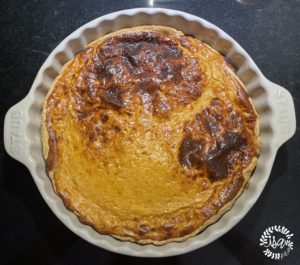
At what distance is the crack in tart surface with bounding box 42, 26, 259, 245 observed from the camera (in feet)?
5.25

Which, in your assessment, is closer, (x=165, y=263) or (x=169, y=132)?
(x=169, y=132)

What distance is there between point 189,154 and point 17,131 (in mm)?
718

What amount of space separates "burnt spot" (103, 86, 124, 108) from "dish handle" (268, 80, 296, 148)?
64 cm

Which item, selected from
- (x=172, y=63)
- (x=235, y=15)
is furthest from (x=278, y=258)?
(x=235, y=15)

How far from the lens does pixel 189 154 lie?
5.25ft

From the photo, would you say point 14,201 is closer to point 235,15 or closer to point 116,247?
point 116,247

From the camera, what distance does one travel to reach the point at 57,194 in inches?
65.5

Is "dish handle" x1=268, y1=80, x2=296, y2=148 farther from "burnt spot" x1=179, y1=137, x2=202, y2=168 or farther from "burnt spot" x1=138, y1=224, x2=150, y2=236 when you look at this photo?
"burnt spot" x1=138, y1=224, x2=150, y2=236

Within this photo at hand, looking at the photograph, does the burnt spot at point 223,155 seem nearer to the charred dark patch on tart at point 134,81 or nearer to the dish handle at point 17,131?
the charred dark patch on tart at point 134,81

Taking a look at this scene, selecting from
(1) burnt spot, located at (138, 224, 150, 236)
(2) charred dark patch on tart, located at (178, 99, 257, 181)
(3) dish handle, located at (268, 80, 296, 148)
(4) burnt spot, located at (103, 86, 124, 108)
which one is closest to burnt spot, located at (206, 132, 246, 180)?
(2) charred dark patch on tart, located at (178, 99, 257, 181)

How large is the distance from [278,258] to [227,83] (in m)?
0.87

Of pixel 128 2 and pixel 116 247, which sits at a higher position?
pixel 128 2

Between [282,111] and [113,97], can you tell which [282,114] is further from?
[113,97]

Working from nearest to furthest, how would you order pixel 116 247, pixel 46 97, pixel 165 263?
pixel 116 247
pixel 46 97
pixel 165 263
